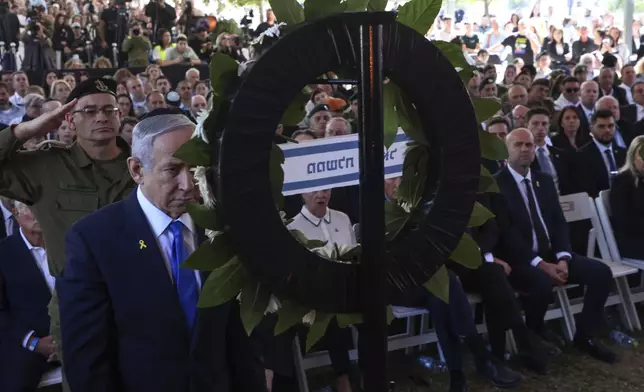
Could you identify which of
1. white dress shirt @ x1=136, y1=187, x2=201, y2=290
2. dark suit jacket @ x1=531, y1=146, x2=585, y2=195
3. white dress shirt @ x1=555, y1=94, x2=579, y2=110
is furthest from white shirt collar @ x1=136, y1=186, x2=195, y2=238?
white dress shirt @ x1=555, y1=94, x2=579, y2=110

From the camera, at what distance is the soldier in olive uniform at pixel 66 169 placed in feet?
8.64

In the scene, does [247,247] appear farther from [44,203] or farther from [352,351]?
[352,351]

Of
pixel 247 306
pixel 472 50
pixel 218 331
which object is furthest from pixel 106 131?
pixel 472 50

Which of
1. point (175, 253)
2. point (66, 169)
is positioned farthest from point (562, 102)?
point (175, 253)

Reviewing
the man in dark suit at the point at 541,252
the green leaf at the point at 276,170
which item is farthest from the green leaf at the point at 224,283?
the man in dark suit at the point at 541,252

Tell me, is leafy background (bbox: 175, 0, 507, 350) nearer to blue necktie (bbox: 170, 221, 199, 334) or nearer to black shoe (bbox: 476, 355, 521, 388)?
blue necktie (bbox: 170, 221, 199, 334)

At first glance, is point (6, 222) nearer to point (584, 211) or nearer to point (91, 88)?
point (91, 88)

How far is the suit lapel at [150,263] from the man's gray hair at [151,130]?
0.48 feet

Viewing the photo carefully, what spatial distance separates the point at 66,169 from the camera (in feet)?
9.04

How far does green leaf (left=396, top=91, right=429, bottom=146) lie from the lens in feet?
4.59

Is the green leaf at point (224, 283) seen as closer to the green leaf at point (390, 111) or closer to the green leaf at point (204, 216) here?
the green leaf at point (204, 216)

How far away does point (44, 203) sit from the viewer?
2729mm

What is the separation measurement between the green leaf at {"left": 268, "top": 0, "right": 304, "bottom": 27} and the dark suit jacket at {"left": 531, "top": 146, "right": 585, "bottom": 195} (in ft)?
17.2

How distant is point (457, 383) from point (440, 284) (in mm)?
2740
